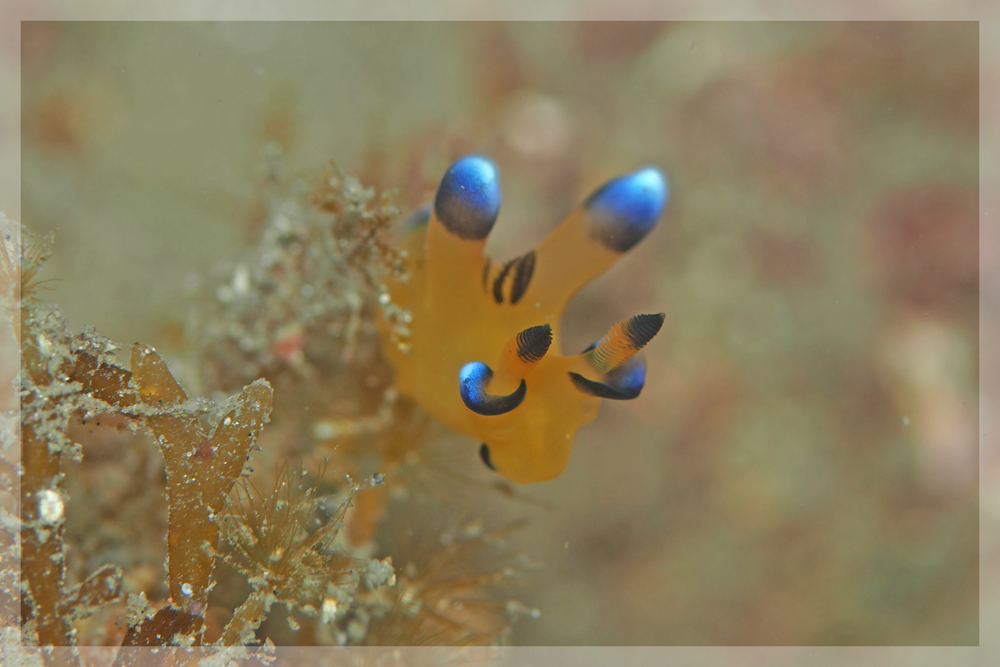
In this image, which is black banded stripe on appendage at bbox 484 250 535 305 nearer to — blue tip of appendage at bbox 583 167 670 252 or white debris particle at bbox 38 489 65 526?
blue tip of appendage at bbox 583 167 670 252

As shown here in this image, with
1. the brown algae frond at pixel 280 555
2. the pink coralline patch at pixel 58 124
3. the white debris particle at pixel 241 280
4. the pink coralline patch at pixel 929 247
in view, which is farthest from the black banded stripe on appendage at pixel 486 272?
the pink coralline patch at pixel 58 124

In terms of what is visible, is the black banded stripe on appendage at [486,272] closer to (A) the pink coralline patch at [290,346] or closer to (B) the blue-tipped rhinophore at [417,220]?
(B) the blue-tipped rhinophore at [417,220]

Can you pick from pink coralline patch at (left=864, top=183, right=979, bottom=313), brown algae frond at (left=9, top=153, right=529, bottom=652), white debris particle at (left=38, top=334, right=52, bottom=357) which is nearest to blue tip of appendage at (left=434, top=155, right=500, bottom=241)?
brown algae frond at (left=9, top=153, right=529, bottom=652)

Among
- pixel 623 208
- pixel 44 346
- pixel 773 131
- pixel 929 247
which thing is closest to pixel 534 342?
pixel 623 208

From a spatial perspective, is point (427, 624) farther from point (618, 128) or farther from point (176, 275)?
point (618, 128)

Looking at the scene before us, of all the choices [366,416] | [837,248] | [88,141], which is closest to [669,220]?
[837,248]
